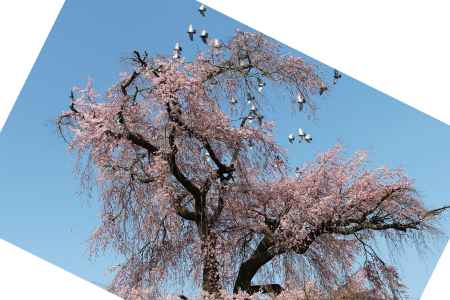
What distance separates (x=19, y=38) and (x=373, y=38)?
2.94 meters

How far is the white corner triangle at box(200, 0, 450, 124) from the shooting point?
15.1 ft

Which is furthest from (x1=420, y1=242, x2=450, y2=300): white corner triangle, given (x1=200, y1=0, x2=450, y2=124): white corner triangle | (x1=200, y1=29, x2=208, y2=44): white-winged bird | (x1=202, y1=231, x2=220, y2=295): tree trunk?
(x1=200, y1=29, x2=208, y2=44): white-winged bird

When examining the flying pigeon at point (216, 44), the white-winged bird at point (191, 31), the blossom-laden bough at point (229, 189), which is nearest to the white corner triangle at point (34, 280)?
the blossom-laden bough at point (229, 189)

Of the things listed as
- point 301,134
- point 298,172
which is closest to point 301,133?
point 301,134

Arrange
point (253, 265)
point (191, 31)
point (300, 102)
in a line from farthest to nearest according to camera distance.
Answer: point (253, 265) < point (300, 102) < point (191, 31)

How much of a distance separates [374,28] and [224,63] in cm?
139

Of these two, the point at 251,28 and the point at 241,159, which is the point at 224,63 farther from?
the point at 241,159

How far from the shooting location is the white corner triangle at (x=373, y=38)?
460 centimetres

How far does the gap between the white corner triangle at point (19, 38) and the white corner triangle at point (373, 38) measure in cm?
140

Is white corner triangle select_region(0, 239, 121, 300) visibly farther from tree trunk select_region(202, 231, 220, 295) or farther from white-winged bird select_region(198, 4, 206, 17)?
white-winged bird select_region(198, 4, 206, 17)

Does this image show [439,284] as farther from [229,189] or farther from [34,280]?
[34,280]

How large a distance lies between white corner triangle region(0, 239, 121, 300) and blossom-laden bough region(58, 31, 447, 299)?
836 millimetres

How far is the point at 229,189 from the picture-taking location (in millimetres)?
5051

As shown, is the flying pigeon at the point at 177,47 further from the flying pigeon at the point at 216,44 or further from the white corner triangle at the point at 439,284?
the white corner triangle at the point at 439,284
